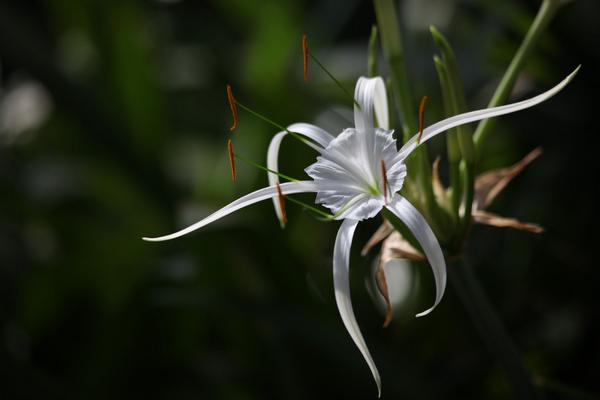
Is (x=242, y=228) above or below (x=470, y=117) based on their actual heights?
below

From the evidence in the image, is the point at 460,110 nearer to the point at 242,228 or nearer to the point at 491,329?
the point at 491,329

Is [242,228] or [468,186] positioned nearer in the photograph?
[468,186]

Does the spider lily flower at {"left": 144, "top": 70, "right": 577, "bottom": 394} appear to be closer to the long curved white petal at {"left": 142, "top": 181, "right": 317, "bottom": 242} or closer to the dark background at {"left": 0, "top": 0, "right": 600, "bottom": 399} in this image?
the long curved white petal at {"left": 142, "top": 181, "right": 317, "bottom": 242}

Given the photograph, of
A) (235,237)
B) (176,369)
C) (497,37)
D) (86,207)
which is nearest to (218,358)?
(176,369)

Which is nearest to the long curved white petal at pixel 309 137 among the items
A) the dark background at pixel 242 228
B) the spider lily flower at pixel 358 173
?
the spider lily flower at pixel 358 173

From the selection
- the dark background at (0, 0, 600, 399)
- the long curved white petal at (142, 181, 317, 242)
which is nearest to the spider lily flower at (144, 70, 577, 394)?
the long curved white petal at (142, 181, 317, 242)

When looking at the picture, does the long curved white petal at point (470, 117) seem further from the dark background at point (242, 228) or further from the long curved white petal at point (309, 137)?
the dark background at point (242, 228)

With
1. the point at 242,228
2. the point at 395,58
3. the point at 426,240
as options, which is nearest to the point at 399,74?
the point at 395,58
